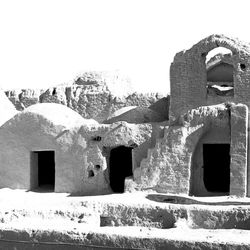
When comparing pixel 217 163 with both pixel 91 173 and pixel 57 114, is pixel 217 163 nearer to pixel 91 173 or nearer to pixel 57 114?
pixel 91 173

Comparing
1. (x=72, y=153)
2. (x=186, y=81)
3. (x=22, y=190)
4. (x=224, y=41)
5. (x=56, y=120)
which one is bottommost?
(x=22, y=190)

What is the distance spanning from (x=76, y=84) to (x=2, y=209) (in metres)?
14.1

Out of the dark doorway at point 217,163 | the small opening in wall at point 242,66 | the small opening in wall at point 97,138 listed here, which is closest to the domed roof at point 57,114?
the small opening in wall at point 97,138

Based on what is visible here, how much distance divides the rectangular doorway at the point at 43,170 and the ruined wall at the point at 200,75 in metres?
4.94

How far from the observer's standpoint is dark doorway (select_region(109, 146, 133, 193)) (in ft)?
55.2

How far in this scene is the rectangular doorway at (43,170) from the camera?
16578 mm

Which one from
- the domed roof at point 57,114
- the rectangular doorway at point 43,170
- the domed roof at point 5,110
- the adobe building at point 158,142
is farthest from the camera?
the domed roof at point 5,110

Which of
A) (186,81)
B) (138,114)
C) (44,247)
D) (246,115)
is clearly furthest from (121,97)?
(44,247)

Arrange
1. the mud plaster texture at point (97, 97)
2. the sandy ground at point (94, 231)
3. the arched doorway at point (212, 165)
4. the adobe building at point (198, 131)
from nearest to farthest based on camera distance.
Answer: the sandy ground at point (94, 231) < the adobe building at point (198, 131) < the arched doorway at point (212, 165) < the mud plaster texture at point (97, 97)

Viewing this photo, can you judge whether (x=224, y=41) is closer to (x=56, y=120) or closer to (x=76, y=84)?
(x=56, y=120)

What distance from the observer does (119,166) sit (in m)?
17.5

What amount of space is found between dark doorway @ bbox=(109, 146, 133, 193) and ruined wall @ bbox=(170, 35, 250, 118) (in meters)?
2.47

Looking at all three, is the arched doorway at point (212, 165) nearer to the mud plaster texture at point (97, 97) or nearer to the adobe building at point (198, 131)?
the adobe building at point (198, 131)

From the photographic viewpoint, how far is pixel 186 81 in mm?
16203
